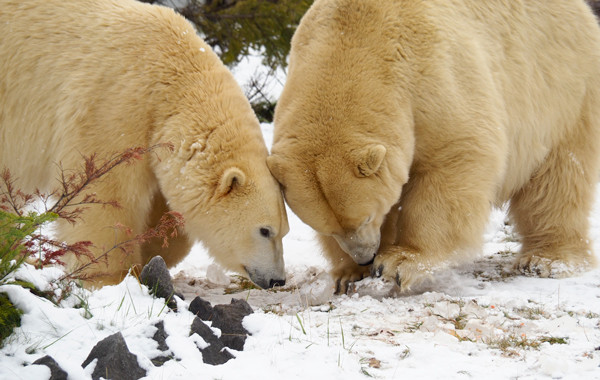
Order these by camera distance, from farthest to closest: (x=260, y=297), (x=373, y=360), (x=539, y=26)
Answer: (x=539, y=26)
(x=260, y=297)
(x=373, y=360)

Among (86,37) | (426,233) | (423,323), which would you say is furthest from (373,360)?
(86,37)

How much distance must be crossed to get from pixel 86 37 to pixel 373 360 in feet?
10.5

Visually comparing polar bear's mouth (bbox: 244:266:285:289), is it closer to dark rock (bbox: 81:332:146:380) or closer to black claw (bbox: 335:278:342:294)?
black claw (bbox: 335:278:342:294)


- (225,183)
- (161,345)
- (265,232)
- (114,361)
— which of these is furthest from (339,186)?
(114,361)

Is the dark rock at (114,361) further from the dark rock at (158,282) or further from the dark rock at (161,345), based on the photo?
the dark rock at (158,282)

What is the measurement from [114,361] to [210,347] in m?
0.46

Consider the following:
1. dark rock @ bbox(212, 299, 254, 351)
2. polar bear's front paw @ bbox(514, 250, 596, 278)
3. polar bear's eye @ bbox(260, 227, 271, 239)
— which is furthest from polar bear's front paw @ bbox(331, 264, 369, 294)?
dark rock @ bbox(212, 299, 254, 351)

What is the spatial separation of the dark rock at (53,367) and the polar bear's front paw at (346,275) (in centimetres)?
278

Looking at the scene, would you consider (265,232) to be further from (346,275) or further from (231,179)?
(346,275)

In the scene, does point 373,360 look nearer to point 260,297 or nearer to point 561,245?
point 260,297

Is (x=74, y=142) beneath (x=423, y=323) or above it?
above

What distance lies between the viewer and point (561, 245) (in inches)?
228

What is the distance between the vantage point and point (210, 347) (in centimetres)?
299

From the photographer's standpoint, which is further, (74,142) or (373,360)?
(74,142)
